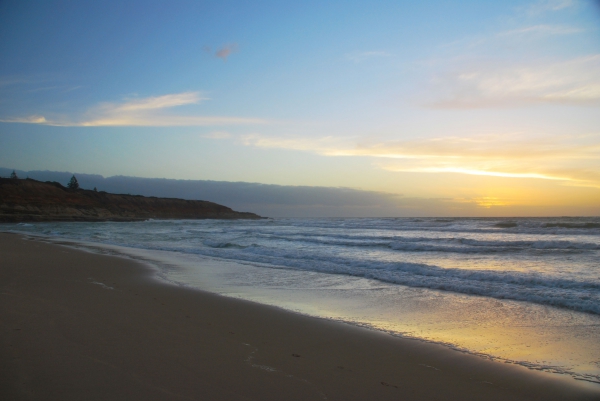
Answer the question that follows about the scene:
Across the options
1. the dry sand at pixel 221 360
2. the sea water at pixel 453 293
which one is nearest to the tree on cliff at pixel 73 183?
the sea water at pixel 453 293

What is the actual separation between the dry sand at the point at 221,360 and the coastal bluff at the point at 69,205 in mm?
56905

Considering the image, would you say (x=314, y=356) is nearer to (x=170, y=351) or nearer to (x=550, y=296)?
(x=170, y=351)

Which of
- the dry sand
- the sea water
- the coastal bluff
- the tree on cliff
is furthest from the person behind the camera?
the tree on cliff

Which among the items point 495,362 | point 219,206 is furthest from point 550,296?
point 219,206

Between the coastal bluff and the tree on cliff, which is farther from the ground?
the tree on cliff

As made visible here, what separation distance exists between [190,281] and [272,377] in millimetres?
6656

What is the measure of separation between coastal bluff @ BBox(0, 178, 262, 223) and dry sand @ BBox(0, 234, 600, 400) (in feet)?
187

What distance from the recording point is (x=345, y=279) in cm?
1058

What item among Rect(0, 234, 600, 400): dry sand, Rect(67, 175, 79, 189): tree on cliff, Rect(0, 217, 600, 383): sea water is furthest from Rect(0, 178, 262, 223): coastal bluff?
Rect(0, 234, 600, 400): dry sand

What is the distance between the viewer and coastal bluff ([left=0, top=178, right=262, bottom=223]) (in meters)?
57.5

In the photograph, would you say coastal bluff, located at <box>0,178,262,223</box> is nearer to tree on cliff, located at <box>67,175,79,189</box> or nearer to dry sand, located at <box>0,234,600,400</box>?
tree on cliff, located at <box>67,175,79,189</box>

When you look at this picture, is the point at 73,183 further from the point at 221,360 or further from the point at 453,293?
the point at 221,360

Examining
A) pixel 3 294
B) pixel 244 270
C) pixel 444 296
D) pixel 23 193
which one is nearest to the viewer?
pixel 3 294

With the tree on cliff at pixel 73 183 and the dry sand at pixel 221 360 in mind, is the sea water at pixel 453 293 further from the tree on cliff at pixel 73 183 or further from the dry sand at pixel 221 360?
the tree on cliff at pixel 73 183
